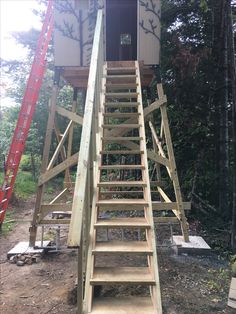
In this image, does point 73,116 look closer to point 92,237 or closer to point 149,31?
point 149,31

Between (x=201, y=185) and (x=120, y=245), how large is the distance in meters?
5.39

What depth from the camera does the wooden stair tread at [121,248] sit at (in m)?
3.51

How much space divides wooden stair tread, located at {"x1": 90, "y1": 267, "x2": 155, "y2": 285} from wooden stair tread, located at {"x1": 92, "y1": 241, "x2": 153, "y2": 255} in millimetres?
198

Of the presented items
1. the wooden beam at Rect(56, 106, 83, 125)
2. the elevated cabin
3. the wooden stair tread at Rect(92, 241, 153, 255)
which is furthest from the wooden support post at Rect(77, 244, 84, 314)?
the elevated cabin

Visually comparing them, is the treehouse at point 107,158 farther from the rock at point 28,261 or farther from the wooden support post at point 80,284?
the rock at point 28,261

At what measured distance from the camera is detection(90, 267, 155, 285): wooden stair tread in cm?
320

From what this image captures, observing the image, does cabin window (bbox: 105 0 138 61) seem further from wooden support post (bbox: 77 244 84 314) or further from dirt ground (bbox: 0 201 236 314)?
wooden support post (bbox: 77 244 84 314)

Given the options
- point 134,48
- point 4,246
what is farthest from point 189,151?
point 4,246

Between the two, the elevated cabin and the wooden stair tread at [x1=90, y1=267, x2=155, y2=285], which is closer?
the wooden stair tread at [x1=90, y1=267, x2=155, y2=285]

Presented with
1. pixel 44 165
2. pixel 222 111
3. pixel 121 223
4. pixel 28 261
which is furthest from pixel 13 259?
pixel 222 111

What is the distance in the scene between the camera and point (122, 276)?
3.34 m

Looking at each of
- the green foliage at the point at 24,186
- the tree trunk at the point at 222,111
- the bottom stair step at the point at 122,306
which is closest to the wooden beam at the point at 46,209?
the bottom stair step at the point at 122,306

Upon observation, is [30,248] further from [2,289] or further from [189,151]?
[189,151]

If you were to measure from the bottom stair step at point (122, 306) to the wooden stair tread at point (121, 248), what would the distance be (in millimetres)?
476
